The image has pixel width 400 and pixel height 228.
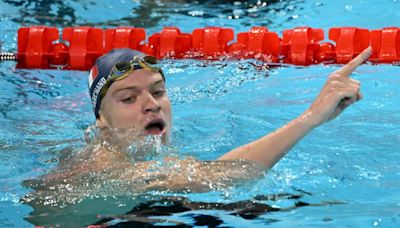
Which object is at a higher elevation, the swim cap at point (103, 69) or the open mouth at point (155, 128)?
the swim cap at point (103, 69)

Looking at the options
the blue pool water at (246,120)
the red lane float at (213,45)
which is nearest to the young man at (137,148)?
the blue pool water at (246,120)

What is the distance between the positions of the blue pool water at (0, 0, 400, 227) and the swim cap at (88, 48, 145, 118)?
306mm

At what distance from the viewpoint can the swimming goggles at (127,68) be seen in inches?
143

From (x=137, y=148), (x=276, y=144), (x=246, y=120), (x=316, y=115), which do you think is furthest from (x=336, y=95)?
(x=246, y=120)

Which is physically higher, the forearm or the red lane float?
the red lane float

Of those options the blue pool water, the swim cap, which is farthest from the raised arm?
the swim cap

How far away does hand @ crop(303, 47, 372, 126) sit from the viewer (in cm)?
288

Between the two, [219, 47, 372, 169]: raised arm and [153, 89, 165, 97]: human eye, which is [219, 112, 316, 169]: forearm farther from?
[153, 89, 165, 97]: human eye

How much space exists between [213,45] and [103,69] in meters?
2.69

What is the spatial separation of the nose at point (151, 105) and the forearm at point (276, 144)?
46 cm

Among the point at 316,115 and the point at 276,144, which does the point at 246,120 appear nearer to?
the point at 276,144

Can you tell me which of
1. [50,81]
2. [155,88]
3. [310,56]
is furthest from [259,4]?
[155,88]

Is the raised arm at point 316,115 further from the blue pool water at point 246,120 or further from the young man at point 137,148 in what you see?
the blue pool water at point 246,120

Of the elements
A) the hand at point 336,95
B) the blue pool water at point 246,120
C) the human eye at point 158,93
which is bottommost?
the blue pool water at point 246,120
